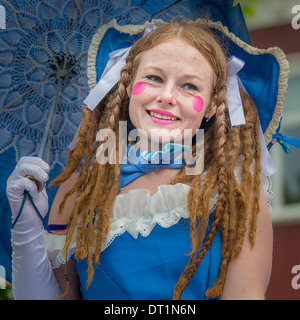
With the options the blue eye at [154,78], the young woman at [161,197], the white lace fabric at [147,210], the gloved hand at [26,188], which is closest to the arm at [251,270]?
the young woman at [161,197]

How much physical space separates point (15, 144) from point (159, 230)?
0.78 metres

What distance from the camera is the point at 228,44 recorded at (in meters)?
2.55

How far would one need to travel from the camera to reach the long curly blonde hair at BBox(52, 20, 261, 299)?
7.43ft

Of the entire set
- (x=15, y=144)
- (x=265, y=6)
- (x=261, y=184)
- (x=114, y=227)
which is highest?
(x=265, y=6)

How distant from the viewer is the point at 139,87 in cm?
242

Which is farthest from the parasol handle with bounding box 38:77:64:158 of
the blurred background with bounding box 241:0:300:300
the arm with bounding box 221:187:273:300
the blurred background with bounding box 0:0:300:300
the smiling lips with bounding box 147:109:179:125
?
the blurred background with bounding box 241:0:300:300

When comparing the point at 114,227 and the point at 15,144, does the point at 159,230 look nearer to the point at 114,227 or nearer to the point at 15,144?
the point at 114,227

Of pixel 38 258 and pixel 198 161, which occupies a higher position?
pixel 198 161

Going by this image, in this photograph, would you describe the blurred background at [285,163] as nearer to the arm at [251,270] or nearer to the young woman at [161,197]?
the young woman at [161,197]

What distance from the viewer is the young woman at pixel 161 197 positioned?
7.46ft

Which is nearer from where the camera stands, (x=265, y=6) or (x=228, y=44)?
(x=228, y=44)

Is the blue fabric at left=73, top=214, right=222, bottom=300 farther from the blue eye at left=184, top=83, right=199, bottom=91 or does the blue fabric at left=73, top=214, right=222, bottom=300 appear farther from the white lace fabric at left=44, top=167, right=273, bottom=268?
the blue eye at left=184, top=83, right=199, bottom=91
